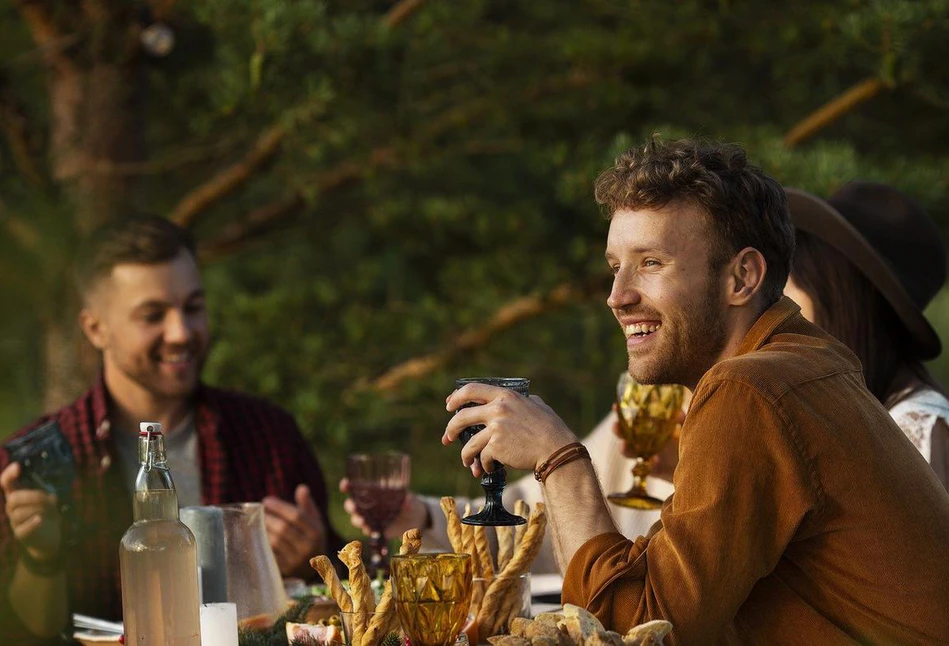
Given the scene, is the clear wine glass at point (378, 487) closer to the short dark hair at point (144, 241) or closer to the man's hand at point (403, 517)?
the man's hand at point (403, 517)

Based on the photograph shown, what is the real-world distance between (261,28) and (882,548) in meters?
2.47

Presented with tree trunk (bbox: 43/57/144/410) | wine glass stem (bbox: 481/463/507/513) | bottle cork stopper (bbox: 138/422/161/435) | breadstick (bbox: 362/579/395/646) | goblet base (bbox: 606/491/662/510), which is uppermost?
tree trunk (bbox: 43/57/144/410)

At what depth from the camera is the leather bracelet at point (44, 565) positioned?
2.01m

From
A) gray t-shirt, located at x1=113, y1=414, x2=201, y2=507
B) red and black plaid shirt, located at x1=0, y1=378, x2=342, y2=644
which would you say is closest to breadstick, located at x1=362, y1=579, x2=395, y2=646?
red and black plaid shirt, located at x1=0, y1=378, x2=342, y2=644

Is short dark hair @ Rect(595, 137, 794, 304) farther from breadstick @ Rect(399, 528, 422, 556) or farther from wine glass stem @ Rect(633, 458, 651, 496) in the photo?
wine glass stem @ Rect(633, 458, 651, 496)

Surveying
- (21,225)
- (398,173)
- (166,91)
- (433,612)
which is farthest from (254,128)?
(21,225)

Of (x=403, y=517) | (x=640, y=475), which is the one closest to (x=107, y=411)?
(x=403, y=517)

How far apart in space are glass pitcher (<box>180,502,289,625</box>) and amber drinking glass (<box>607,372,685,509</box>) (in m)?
0.69

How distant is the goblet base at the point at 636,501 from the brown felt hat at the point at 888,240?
2.24 feet

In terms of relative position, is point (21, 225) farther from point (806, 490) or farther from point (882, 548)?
point (882, 548)

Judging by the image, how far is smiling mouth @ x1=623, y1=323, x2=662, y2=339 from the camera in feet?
5.67

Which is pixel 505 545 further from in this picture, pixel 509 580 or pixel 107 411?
pixel 107 411

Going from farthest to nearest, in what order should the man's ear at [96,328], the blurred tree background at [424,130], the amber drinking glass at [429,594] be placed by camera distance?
the blurred tree background at [424,130] → the man's ear at [96,328] → the amber drinking glass at [429,594]

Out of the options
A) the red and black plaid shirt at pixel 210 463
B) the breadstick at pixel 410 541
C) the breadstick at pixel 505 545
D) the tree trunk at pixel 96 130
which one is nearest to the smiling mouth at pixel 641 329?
the breadstick at pixel 410 541
